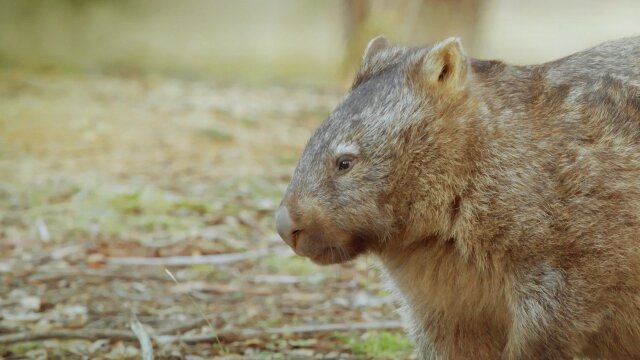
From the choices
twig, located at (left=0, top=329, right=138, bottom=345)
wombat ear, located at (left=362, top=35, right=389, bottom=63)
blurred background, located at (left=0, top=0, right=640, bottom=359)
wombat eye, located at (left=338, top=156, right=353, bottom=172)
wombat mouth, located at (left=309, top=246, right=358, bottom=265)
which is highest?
wombat ear, located at (left=362, top=35, right=389, bottom=63)

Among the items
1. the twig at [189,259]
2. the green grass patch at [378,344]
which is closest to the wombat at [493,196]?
the green grass patch at [378,344]

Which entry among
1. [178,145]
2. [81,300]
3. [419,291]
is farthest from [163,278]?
[178,145]

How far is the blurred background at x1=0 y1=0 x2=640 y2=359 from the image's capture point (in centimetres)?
552

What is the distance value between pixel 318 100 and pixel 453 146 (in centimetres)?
890

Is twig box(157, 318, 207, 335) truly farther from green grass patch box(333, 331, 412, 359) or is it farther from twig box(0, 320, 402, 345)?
green grass patch box(333, 331, 412, 359)

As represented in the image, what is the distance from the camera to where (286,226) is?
403 centimetres

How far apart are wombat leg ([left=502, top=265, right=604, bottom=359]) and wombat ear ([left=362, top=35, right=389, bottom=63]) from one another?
1.22m

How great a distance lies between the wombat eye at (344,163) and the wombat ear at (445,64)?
0.48 metres

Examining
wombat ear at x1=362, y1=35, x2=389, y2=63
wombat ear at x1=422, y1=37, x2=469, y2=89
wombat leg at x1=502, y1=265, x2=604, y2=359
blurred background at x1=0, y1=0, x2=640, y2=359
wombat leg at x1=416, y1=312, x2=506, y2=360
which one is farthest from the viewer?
blurred background at x1=0, y1=0, x2=640, y2=359

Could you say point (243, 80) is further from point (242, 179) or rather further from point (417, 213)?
point (417, 213)

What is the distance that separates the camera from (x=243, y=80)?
48.4 ft

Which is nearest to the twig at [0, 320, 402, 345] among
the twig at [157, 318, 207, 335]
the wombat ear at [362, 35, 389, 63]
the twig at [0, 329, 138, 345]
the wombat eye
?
the twig at [0, 329, 138, 345]

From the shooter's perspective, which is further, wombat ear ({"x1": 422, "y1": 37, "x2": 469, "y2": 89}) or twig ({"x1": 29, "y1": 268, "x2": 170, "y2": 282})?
twig ({"x1": 29, "y1": 268, "x2": 170, "y2": 282})

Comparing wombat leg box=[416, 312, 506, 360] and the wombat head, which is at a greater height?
the wombat head
